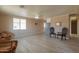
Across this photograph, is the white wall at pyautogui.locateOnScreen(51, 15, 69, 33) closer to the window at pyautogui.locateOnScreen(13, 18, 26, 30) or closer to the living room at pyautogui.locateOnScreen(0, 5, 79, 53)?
the living room at pyautogui.locateOnScreen(0, 5, 79, 53)

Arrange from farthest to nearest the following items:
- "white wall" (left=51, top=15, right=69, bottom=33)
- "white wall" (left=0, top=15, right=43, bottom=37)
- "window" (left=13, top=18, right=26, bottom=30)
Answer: "white wall" (left=51, top=15, right=69, bottom=33), "window" (left=13, top=18, right=26, bottom=30), "white wall" (left=0, top=15, right=43, bottom=37)

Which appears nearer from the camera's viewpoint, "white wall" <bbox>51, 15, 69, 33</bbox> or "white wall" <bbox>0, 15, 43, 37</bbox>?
"white wall" <bbox>0, 15, 43, 37</bbox>

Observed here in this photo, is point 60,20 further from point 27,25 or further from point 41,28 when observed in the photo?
point 27,25

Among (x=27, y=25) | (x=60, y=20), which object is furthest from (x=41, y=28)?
(x=60, y=20)

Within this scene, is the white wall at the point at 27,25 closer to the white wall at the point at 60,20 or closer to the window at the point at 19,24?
the window at the point at 19,24

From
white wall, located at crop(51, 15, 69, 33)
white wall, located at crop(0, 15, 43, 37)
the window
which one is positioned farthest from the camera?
white wall, located at crop(51, 15, 69, 33)

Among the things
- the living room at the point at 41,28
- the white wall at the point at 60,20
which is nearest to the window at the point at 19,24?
the living room at the point at 41,28

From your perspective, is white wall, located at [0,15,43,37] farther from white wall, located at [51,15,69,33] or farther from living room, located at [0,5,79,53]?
white wall, located at [51,15,69,33]

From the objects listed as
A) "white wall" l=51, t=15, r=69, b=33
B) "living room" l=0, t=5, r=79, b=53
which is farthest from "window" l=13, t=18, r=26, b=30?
"white wall" l=51, t=15, r=69, b=33

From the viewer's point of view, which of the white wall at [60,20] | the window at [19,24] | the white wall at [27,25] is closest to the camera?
the white wall at [27,25]

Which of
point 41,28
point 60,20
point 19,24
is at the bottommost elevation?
point 41,28
